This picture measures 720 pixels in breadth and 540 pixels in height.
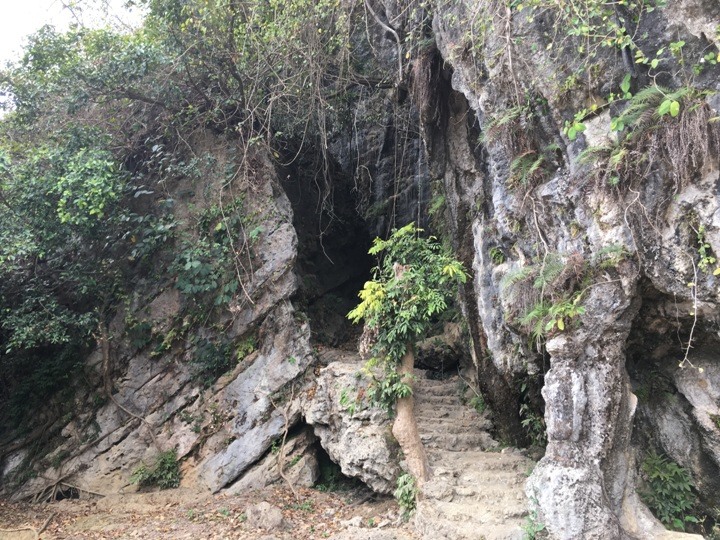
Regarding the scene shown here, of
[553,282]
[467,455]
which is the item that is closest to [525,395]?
[467,455]

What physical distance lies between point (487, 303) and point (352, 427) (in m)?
2.80

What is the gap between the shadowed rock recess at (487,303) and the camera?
5.07m

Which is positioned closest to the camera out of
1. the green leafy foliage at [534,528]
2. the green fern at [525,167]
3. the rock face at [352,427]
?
the green leafy foliage at [534,528]

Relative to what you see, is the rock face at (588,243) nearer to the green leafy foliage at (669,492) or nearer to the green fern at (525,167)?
the green fern at (525,167)

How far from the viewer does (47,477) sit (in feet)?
30.3

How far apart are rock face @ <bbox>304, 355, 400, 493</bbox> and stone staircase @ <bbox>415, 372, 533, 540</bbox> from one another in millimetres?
656

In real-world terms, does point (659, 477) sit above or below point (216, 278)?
below

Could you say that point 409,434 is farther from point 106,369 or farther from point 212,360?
point 106,369

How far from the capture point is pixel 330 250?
13.0m

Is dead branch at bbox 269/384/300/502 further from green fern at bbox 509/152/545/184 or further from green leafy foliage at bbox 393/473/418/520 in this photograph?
green fern at bbox 509/152/545/184

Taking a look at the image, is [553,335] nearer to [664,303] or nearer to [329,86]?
[664,303]

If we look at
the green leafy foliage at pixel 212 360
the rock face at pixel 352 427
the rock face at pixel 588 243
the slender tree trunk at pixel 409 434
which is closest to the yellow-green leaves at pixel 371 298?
the slender tree trunk at pixel 409 434

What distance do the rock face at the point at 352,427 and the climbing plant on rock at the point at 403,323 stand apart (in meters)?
0.65

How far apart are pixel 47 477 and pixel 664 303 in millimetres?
10217
